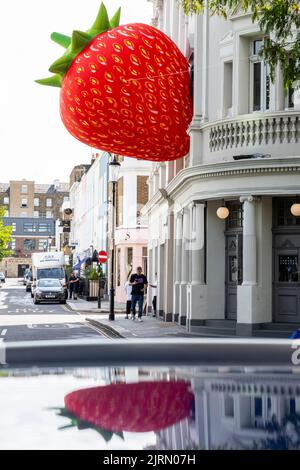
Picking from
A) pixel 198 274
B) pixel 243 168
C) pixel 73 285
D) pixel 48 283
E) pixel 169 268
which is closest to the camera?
pixel 243 168

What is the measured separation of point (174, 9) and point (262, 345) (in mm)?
24856

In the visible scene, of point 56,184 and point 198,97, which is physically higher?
point 56,184

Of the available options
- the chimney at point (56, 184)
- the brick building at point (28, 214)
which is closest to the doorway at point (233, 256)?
the brick building at point (28, 214)

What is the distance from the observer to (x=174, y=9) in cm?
2706

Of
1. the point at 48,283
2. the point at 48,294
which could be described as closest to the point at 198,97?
the point at 48,294

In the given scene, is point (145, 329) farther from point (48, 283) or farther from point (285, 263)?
point (48, 283)

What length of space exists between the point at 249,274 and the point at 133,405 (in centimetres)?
1682

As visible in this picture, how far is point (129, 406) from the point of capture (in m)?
2.86

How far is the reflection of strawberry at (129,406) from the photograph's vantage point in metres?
2.56

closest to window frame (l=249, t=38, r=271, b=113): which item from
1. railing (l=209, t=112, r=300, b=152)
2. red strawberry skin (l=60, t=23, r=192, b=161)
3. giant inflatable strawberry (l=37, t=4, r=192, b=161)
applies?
railing (l=209, t=112, r=300, b=152)

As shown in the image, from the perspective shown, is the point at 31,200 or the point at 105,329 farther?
the point at 31,200

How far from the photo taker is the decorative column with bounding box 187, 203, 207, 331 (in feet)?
69.4

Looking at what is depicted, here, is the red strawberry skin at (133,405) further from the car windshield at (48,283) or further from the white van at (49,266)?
the white van at (49,266)

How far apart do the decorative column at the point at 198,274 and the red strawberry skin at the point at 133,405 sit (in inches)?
706
